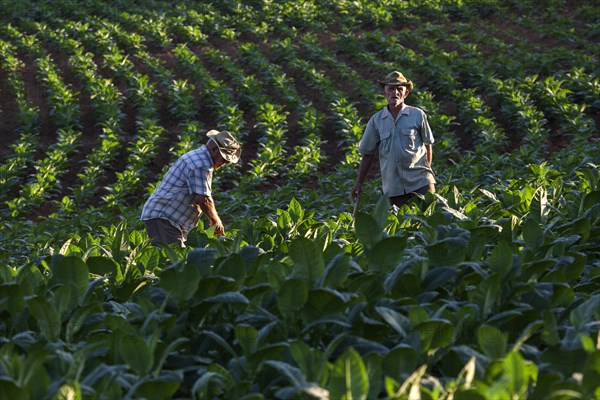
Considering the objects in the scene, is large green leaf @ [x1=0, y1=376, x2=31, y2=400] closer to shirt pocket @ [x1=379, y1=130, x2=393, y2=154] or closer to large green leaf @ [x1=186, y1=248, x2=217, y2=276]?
large green leaf @ [x1=186, y1=248, x2=217, y2=276]

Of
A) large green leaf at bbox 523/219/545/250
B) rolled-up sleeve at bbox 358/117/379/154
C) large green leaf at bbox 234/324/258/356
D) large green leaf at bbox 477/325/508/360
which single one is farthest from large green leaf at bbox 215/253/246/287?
rolled-up sleeve at bbox 358/117/379/154

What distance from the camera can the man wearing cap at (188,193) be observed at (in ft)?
23.9

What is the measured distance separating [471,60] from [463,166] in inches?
285

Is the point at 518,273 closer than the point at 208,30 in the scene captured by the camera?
Yes

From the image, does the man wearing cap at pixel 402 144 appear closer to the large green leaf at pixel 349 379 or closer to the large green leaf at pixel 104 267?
the large green leaf at pixel 104 267

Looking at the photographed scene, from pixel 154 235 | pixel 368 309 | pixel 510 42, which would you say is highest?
pixel 368 309

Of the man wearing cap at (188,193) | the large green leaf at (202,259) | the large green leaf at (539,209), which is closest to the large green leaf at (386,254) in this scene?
the large green leaf at (202,259)

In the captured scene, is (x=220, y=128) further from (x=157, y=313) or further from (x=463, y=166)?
(x=157, y=313)

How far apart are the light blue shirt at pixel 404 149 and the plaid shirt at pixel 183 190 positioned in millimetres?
1653

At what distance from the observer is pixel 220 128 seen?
1667 cm

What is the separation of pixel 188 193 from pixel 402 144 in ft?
6.46

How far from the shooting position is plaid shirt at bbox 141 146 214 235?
23.9 ft

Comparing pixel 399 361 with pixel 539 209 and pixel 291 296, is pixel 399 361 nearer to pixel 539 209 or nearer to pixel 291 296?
pixel 291 296

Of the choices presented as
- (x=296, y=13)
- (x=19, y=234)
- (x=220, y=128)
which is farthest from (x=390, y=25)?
(x=19, y=234)
